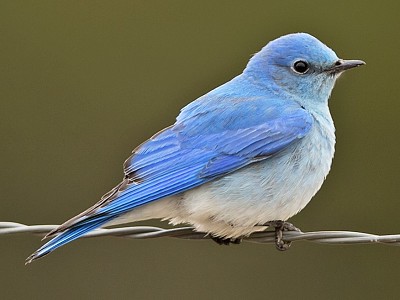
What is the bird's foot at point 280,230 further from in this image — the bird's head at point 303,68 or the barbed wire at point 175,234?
the bird's head at point 303,68

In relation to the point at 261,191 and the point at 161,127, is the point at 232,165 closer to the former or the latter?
the point at 261,191

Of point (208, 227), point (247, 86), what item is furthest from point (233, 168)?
point (247, 86)

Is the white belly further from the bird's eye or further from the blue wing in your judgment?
the bird's eye

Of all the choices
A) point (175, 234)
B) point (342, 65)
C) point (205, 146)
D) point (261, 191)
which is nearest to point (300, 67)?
point (342, 65)

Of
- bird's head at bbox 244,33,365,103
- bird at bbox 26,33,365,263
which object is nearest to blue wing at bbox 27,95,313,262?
bird at bbox 26,33,365,263

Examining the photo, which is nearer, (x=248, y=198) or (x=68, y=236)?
(x=68, y=236)

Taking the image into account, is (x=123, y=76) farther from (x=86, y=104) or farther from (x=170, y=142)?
(x=170, y=142)

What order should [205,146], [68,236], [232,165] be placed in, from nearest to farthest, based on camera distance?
[68,236]
[232,165]
[205,146]
